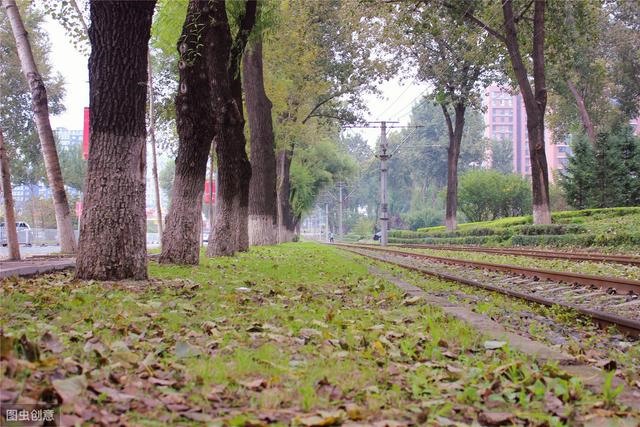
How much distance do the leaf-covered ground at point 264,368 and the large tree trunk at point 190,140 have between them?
559 cm

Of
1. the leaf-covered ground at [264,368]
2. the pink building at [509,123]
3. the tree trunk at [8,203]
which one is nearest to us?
the leaf-covered ground at [264,368]

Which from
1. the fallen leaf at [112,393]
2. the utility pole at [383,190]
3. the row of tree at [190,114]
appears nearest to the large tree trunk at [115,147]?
the row of tree at [190,114]

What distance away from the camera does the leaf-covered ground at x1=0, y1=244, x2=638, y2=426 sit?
9.93 ft

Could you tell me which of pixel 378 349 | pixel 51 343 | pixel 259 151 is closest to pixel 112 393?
pixel 51 343

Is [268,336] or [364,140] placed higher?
[364,140]

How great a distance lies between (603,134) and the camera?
39.4m

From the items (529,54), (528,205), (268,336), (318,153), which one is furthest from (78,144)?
(268,336)

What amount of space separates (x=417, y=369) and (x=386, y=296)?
4.25 meters

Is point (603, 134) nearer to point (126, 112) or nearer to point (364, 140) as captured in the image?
point (126, 112)

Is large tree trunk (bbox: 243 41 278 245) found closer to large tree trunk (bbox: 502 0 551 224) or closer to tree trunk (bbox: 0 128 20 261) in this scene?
large tree trunk (bbox: 502 0 551 224)

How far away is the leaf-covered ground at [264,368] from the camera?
3.03 meters

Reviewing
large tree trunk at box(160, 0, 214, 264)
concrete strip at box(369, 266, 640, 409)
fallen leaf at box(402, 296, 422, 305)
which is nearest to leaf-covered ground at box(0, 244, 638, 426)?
concrete strip at box(369, 266, 640, 409)

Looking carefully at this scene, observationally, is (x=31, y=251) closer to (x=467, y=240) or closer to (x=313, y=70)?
(x=313, y=70)

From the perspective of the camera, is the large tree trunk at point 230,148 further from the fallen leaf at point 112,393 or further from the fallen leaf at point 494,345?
the fallen leaf at point 112,393
